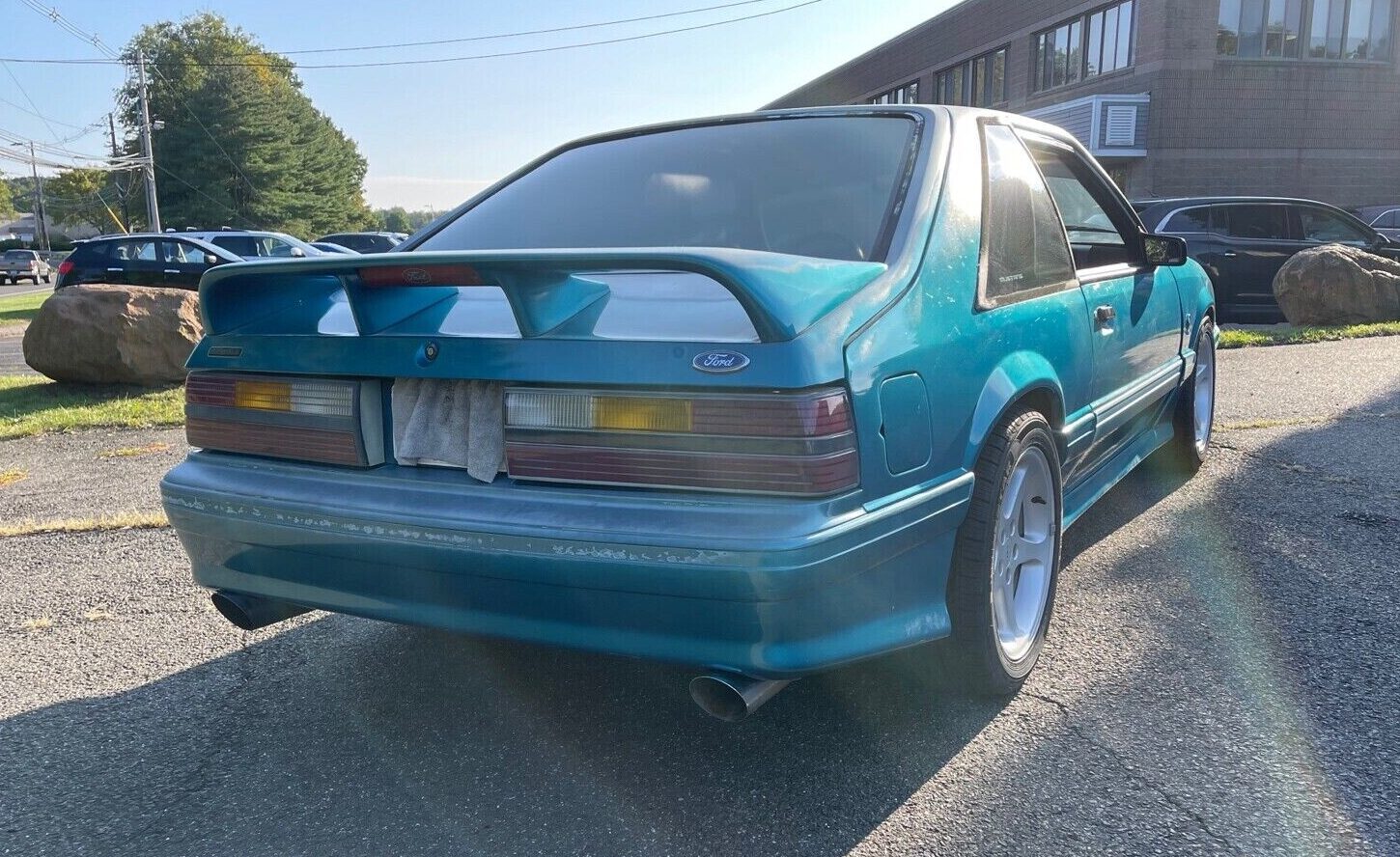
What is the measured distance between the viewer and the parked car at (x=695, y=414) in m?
2.05

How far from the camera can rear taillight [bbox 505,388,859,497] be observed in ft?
6.62

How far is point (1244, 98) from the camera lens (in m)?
24.2

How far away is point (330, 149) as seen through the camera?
2763 inches

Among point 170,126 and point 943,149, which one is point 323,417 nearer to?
point 943,149

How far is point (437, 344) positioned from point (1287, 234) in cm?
1236

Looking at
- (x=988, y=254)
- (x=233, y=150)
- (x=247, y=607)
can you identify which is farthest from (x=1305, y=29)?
(x=233, y=150)

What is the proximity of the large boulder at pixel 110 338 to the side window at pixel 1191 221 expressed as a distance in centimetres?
1004

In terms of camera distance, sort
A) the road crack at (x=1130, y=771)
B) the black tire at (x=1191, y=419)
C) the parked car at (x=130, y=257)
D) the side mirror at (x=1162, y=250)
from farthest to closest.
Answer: the parked car at (x=130, y=257) < the black tire at (x=1191, y=419) < the side mirror at (x=1162, y=250) < the road crack at (x=1130, y=771)

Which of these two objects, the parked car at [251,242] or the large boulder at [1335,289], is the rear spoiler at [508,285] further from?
the parked car at [251,242]

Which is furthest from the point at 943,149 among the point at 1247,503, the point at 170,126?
the point at 170,126

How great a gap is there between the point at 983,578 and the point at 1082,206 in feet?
9.53

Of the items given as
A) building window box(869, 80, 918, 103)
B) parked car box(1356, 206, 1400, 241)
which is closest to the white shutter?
parked car box(1356, 206, 1400, 241)

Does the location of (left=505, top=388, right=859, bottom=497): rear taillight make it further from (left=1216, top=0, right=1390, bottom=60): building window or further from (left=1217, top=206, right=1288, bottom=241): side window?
(left=1216, top=0, right=1390, bottom=60): building window

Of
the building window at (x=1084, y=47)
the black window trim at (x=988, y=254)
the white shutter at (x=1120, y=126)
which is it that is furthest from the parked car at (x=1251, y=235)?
the building window at (x=1084, y=47)
